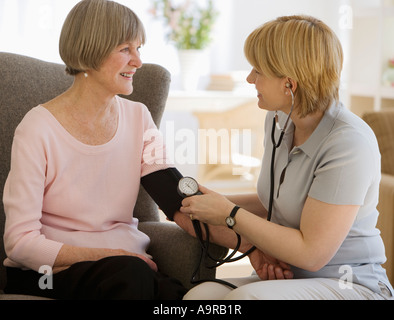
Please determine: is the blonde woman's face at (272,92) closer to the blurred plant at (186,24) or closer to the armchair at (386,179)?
the armchair at (386,179)

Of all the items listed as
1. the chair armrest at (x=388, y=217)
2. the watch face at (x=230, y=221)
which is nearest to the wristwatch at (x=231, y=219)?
the watch face at (x=230, y=221)

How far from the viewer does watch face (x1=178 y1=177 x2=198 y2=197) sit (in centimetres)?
152

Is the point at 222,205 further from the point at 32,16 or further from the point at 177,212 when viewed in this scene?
the point at 32,16

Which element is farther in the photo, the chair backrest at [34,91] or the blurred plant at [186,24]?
the blurred plant at [186,24]

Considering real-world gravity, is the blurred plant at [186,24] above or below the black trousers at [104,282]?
above

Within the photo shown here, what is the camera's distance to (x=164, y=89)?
184cm

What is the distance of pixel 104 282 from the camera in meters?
1.33

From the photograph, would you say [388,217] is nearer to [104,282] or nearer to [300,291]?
[300,291]

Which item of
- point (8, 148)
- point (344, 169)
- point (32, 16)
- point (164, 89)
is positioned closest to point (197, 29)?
point (32, 16)

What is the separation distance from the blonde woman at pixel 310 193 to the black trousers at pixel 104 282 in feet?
0.28

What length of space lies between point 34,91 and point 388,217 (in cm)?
141

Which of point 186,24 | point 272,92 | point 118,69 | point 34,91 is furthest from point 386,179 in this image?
point 186,24

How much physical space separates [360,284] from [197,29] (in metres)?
3.13

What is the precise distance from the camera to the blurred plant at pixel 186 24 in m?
4.23
